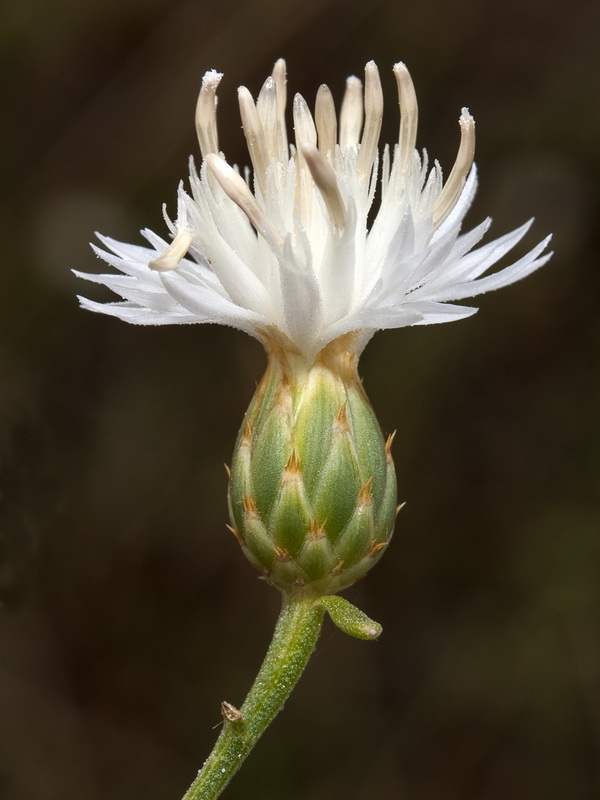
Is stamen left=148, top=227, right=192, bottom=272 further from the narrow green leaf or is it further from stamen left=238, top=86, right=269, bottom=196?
the narrow green leaf

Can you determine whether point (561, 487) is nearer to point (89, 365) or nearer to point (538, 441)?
point (538, 441)

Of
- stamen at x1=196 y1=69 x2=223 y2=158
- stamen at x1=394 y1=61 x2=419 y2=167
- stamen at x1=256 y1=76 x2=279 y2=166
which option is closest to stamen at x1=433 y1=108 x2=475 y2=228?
stamen at x1=394 y1=61 x2=419 y2=167

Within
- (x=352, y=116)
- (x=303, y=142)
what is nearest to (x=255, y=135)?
(x=303, y=142)

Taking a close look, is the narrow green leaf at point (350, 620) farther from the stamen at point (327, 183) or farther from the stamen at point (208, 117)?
the stamen at point (208, 117)

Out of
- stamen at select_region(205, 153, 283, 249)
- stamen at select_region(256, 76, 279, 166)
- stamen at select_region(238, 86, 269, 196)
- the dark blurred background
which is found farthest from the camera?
the dark blurred background

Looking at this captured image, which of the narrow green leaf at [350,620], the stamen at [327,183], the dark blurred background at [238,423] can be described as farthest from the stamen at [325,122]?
the dark blurred background at [238,423]

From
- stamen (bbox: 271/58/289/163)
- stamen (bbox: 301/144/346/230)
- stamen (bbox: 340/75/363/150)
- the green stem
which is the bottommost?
the green stem
